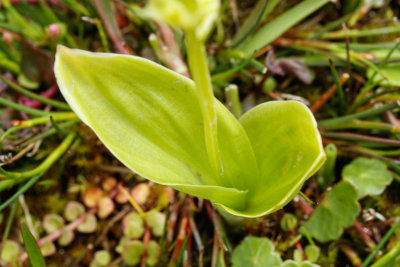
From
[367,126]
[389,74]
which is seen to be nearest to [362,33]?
[389,74]

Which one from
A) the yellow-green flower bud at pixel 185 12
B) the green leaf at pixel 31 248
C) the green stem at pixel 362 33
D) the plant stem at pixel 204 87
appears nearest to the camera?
the yellow-green flower bud at pixel 185 12

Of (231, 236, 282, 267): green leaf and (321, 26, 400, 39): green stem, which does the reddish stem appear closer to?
(231, 236, 282, 267): green leaf

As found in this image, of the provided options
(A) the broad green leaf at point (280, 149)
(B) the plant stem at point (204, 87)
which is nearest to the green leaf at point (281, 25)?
(A) the broad green leaf at point (280, 149)

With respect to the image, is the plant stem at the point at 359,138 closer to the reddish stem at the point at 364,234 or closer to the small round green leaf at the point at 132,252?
the reddish stem at the point at 364,234

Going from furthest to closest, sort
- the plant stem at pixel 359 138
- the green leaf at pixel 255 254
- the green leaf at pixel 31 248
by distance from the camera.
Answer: the plant stem at pixel 359 138
the green leaf at pixel 255 254
the green leaf at pixel 31 248

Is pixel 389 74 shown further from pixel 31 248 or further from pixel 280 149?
pixel 31 248

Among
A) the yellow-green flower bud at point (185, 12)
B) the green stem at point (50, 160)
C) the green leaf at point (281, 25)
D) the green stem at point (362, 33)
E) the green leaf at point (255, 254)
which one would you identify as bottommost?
the green leaf at point (255, 254)

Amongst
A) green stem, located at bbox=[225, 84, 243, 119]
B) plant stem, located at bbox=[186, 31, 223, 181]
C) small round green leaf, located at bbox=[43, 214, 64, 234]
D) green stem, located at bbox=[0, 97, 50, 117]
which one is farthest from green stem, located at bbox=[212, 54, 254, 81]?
small round green leaf, located at bbox=[43, 214, 64, 234]

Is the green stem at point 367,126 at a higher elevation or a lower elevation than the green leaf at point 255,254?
lower
